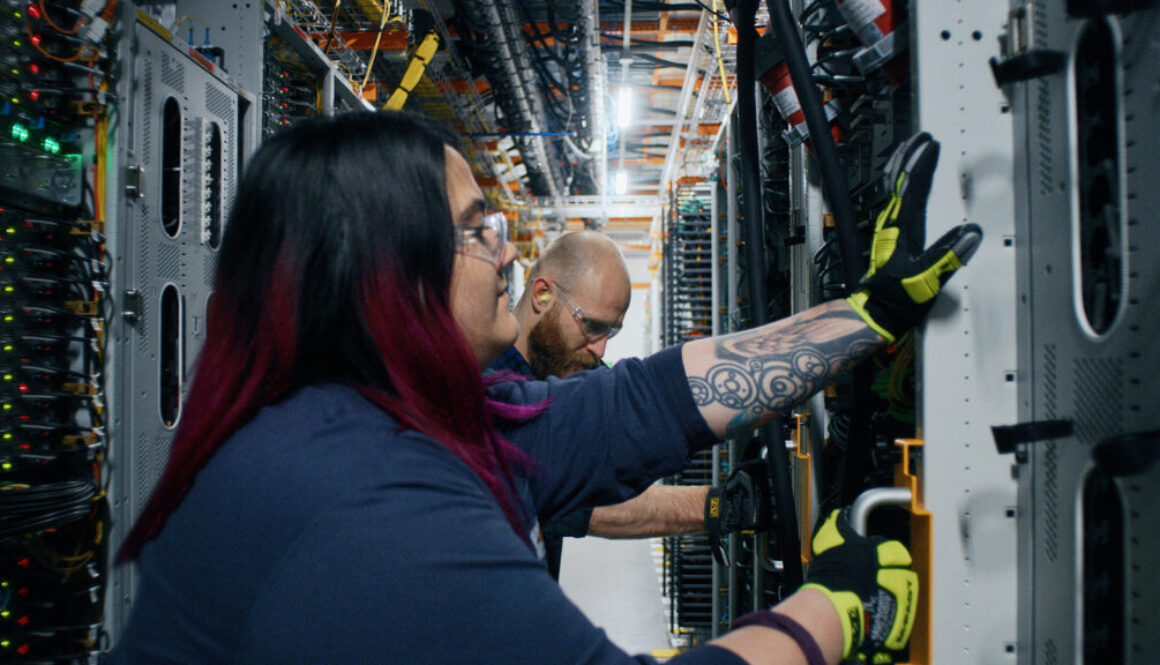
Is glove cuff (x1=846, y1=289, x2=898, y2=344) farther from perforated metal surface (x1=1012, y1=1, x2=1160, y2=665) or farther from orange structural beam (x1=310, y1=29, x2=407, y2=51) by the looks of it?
orange structural beam (x1=310, y1=29, x2=407, y2=51)

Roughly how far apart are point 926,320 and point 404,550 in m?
1.14

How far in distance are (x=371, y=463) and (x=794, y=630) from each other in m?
0.66

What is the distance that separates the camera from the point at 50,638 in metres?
2.04

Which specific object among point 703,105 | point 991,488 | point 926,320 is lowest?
point 991,488

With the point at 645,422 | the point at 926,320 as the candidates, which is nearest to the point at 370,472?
the point at 645,422

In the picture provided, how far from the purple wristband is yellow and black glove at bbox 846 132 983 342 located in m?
0.69

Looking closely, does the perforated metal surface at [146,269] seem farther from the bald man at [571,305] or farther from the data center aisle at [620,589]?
the data center aisle at [620,589]

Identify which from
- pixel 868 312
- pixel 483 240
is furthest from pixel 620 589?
pixel 483 240

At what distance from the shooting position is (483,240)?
1239 mm

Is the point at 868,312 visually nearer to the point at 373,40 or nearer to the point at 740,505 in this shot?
the point at 740,505

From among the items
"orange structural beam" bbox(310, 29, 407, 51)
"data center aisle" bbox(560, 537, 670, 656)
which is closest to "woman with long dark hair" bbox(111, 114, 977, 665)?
"data center aisle" bbox(560, 537, 670, 656)

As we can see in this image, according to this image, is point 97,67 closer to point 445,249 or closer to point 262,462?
point 445,249

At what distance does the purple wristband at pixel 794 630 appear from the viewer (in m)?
1.00

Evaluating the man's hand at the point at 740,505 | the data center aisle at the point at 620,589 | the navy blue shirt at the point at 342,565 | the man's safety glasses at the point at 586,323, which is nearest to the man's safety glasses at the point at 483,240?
the navy blue shirt at the point at 342,565
